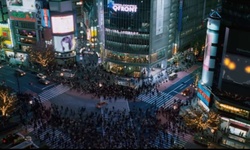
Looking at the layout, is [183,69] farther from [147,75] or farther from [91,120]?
[91,120]

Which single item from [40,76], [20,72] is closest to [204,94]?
[40,76]

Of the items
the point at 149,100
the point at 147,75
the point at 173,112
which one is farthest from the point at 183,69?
the point at 173,112

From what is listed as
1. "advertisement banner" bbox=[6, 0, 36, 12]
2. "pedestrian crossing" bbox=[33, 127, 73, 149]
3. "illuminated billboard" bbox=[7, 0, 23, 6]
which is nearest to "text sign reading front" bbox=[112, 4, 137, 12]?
"advertisement banner" bbox=[6, 0, 36, 12]

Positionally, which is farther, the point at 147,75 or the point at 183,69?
the point at 183,69

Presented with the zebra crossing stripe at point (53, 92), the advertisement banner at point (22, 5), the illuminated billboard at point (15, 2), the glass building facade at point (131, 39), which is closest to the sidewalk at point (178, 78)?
the glass building facade at point (131, 39)

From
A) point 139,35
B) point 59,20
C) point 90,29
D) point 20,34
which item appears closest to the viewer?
point 139,35

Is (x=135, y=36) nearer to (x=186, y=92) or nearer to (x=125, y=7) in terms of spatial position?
(x=125, y=7)

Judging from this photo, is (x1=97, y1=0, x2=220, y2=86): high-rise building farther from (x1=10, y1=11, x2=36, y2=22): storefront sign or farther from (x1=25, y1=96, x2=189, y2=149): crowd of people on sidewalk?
(x1=10, y1=11, x2=36, y2=22): storefront sign
